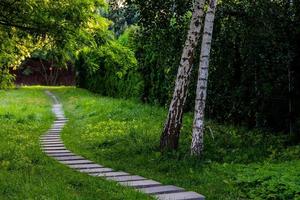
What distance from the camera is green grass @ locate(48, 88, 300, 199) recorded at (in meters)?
9.04

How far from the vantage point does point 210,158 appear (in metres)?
12.2

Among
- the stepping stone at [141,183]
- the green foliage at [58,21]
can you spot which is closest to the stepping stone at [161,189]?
the stepping stone at [141,183]

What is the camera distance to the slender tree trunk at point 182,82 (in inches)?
488

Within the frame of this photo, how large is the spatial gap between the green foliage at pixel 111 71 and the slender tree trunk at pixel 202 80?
5997 millimetres

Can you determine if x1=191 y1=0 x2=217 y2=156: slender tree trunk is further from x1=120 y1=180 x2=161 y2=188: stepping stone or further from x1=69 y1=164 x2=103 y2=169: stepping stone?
x1=120 y1=180 x2=161 y2=188: stepping stone

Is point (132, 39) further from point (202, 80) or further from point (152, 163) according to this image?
point (152, 163)

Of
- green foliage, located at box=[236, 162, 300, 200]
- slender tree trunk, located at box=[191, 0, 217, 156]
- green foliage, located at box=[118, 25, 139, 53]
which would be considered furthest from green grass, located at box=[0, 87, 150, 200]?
green foliage, located at box=[118, 25, 139, 53]

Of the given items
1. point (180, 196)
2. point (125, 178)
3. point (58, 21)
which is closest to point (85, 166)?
point (125, 178)

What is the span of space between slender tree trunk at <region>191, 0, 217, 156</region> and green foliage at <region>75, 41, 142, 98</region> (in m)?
6.00

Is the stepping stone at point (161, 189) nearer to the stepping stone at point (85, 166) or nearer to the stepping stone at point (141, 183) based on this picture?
the stepping stone at point (141, 183)

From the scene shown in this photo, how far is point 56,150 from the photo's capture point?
15.2 metres

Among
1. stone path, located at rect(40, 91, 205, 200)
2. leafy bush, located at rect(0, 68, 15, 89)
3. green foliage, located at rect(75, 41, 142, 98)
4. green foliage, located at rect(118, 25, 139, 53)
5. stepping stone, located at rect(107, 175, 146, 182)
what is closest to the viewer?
stone path, located at rect(40, 91, 205, 200)

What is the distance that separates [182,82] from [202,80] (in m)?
0.71

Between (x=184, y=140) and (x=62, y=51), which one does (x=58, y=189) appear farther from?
(x=62, y=51)
